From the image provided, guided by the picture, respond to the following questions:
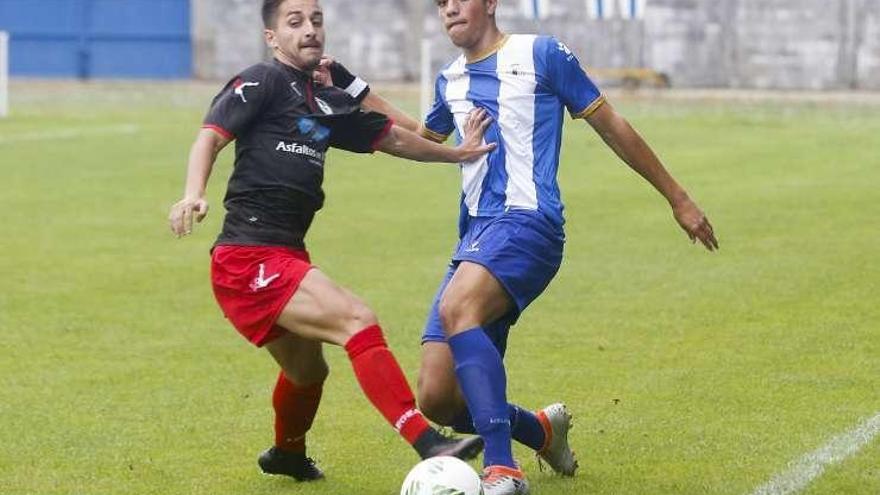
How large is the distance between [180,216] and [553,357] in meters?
4.54

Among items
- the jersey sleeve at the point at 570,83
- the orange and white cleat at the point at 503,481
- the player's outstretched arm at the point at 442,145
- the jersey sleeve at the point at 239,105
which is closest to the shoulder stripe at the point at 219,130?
the jersey sleeve at the point at 239,105

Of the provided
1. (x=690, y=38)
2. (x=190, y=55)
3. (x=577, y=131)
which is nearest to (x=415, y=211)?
(x=577, y=131)

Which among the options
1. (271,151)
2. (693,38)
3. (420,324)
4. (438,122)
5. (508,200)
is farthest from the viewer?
(693,38)

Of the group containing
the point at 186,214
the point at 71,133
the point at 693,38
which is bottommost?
the point at 693,38

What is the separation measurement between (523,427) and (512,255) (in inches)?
30.9

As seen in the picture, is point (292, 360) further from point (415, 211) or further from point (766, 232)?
point (415, 211)

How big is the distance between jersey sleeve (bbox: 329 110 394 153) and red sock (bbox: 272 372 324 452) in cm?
97

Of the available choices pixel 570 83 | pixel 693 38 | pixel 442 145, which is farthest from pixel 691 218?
pixel 693 38

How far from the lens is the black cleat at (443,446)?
22.4 ft

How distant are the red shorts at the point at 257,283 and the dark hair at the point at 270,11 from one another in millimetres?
913

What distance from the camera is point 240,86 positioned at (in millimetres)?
7320

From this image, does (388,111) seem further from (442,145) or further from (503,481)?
(503,481)

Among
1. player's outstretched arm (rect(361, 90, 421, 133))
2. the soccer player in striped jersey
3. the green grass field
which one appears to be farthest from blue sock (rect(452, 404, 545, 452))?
player's outstretched arm (rect(361, 90, 421, 133))

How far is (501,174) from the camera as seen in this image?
7.67m
